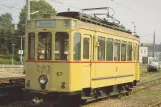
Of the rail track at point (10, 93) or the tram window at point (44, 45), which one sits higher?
the tram window at point (44, 45)

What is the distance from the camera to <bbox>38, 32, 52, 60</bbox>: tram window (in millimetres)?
11727

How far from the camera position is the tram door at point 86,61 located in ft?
39.8

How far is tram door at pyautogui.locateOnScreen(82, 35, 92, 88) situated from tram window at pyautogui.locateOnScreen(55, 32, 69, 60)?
0.78 meters

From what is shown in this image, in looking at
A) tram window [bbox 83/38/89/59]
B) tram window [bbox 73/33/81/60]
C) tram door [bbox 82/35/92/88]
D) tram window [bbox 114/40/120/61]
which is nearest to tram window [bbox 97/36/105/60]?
tram door [bbox 82/35/92/88]

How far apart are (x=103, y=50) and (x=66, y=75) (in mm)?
2834

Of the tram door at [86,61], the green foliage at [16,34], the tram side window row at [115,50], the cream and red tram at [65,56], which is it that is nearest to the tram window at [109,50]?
the tram side window row at [115,50]

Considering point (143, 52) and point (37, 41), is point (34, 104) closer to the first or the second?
point (37, 41)

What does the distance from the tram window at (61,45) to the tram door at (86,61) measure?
784 millimetres

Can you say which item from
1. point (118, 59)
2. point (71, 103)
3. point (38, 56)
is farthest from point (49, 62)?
point (118, 59)

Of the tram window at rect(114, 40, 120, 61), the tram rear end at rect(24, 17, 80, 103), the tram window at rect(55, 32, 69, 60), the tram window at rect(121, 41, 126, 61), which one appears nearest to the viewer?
the tram rear end at rect(24, 17, 80, 103)

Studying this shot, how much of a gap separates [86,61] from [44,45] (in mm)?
1631

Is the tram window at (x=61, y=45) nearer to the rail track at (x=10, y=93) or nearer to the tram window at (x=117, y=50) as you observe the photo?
the rail track at (x=10, y=93)

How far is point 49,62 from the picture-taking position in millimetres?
11617

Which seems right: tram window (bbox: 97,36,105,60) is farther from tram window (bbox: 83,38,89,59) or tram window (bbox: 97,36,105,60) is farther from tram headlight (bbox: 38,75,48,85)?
tram headlight (bbox: 38,75,48,85)
